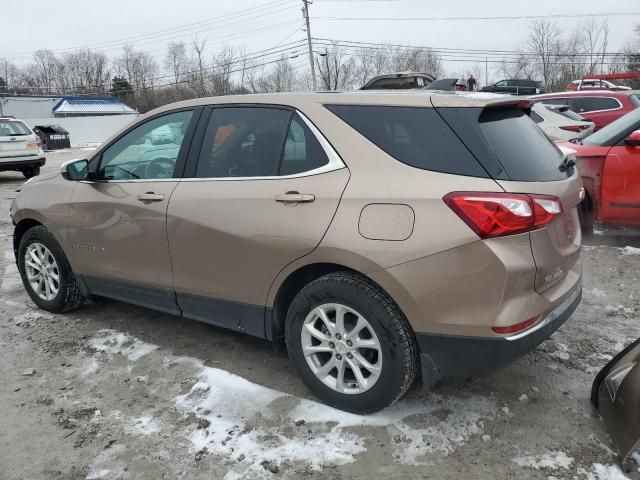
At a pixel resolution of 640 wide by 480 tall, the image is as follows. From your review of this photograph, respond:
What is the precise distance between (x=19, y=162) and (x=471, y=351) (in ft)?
51.8

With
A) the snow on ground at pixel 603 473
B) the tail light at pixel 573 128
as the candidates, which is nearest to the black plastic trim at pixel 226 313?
the snow on ground at pixel 603 473

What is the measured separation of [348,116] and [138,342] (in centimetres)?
232

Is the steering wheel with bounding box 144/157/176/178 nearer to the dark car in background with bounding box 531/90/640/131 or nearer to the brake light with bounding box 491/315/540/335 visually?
the brake light with bounding box 491/315/540/335

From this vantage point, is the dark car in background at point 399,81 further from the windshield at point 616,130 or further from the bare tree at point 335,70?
the bare tree at point 335,70

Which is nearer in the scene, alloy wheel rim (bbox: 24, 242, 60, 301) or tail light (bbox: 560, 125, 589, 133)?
alloy wheel rim (bbox: 24, 242, 60, 301)

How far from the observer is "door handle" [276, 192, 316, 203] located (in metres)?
2.92

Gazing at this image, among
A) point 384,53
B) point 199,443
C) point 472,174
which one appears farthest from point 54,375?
point 384,53

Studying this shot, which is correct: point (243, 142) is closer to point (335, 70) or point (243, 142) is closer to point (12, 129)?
point (12, 129)

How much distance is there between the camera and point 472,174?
8.53 ft

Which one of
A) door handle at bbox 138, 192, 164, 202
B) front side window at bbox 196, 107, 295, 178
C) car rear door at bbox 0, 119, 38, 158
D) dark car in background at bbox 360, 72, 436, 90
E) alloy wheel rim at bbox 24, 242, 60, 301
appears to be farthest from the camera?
car rear door at bbox 0, 119, 38, 158

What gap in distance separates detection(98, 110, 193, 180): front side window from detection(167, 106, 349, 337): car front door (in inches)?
9.8

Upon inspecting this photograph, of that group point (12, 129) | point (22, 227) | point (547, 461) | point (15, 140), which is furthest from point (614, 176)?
point (12, 129)

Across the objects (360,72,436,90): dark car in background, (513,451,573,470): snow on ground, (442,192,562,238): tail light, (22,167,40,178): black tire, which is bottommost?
(513,451,573,470): snow on ground

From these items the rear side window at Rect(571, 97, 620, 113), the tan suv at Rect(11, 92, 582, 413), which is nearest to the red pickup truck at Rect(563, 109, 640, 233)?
the tan suv at Rect(11, 92, 582, 413)
